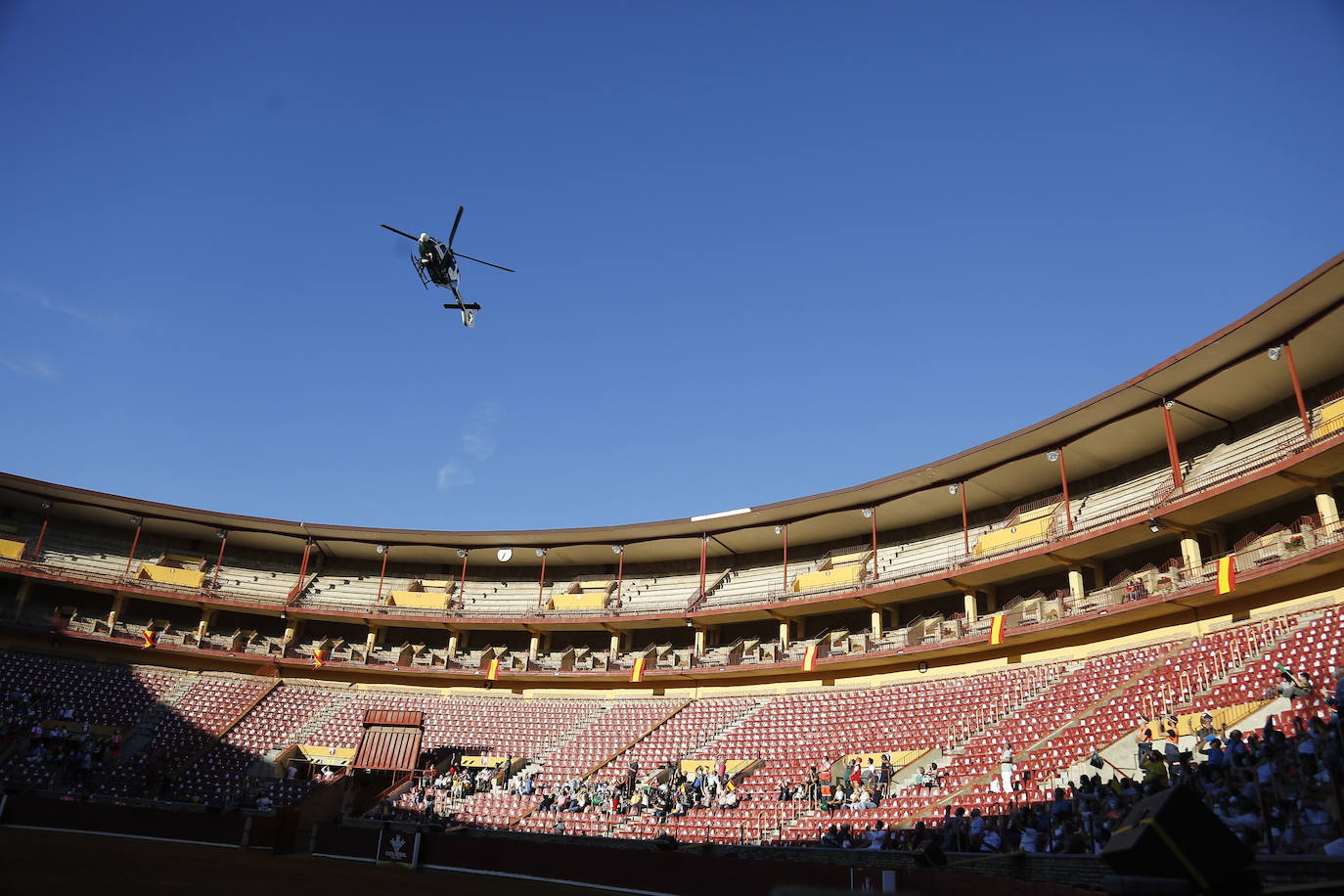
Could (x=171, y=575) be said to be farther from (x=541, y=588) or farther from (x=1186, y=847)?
(x=1186, y=847)

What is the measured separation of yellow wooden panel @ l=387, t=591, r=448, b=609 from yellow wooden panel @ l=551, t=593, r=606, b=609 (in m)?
5.84

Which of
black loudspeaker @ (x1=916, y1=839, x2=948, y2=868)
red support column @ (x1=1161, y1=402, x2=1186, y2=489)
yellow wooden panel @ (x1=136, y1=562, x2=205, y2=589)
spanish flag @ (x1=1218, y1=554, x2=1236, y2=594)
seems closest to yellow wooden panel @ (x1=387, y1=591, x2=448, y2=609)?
yellow wooden panel @ (x1=136, y1=562, x2=205, y2=589)

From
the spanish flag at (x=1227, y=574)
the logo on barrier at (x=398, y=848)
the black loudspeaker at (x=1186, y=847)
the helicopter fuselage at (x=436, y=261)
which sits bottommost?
the logo on barrier at (x=398, y=848)

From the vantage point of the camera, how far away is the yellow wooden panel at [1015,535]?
3182 centimetres

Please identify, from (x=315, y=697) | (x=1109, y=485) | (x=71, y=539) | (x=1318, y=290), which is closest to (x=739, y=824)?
(x=1109, y=485)

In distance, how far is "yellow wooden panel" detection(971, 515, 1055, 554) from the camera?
104 feet

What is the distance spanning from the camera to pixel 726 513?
39.8 m

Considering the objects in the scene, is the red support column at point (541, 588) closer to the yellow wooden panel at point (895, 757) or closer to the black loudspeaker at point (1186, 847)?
the yellow wooden panel at point (895, 757)

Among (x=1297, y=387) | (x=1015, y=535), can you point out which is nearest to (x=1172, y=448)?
(x=1297, y=387)

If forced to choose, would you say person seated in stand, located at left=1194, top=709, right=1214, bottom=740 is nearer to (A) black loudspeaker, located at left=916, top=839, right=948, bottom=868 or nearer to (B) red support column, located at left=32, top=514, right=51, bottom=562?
(A) black loudspeaker, located at left=916, top=839, right=948, bottom=868

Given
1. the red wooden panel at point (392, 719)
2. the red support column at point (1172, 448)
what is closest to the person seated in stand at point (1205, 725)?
the red support column at point (1172, 448)

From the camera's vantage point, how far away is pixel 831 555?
136 ft

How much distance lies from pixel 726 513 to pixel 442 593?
652 inches

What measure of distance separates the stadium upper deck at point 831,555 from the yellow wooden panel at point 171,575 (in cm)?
10
